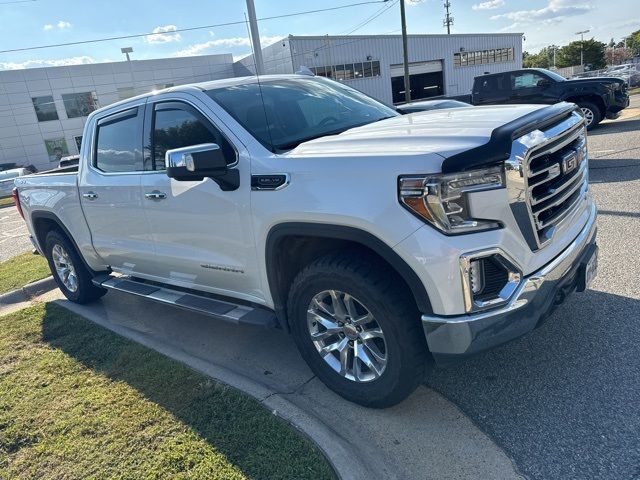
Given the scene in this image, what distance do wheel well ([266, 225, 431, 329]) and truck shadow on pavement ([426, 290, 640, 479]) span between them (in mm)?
876

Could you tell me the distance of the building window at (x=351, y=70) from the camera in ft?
128

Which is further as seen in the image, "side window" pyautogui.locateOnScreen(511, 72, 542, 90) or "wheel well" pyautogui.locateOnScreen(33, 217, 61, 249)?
"side window" pyautogui.locateOnScreen(511, 72, 542, 90)

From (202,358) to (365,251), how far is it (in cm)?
193

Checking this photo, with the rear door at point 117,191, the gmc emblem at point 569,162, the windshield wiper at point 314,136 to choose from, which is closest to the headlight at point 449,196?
the gmc emblem at point 569,162

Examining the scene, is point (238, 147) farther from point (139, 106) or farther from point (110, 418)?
→ point (110, 418)

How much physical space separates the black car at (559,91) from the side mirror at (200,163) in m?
12.1

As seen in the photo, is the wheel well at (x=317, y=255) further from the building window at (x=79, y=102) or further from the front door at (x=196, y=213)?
the building window at (x=79, y=102)

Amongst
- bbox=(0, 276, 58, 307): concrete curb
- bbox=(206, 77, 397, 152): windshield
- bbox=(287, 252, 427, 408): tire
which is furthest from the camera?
bbox=(0, 276, 58, 307): concrete curb

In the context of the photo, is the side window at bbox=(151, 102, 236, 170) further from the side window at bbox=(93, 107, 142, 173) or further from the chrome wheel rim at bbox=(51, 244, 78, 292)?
the chrome wheel rim at bbox=(51, 244, 78, 292)

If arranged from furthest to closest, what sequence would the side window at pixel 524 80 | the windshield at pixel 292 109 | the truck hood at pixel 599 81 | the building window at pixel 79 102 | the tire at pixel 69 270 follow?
the building window at pixel 79 102, the side window at pixel 524 80, the truck hood at pixel 599 81, the tire at pixel 69 270, the windshield at pixel 292 109

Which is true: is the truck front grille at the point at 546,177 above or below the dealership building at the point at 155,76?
below

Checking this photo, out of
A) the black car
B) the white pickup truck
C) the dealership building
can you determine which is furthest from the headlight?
the dealership building

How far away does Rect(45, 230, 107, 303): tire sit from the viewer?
545 cm

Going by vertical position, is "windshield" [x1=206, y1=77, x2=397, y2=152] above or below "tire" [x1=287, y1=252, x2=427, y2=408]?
above
